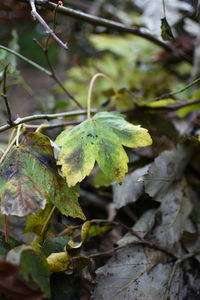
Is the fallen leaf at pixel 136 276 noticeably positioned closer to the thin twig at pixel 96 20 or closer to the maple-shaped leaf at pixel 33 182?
the maple-shaped leaf at pixel 33 182

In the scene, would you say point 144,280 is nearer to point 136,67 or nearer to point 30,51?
point 136,67

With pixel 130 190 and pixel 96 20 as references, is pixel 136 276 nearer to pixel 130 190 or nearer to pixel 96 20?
pixel 130 190

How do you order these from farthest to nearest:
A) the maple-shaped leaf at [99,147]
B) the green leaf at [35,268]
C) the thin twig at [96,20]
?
the thin twig at [96,20], the maple-shaped leaf at [99,147], the green leaf at [35,268]

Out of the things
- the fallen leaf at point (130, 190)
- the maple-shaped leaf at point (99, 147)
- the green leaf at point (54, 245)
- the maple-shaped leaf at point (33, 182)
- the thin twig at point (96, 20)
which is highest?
the thin twig at point (96, 20)

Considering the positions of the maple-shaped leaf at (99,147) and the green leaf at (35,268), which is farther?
the maple-shaped leaf at (99,147)

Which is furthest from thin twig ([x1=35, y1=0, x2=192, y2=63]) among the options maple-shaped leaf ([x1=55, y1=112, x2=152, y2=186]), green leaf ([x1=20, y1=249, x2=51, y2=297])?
green leaf ([x1=20, y1=249, x2=51, y2=297])

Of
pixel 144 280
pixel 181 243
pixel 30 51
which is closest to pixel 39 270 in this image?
pixel 144 280

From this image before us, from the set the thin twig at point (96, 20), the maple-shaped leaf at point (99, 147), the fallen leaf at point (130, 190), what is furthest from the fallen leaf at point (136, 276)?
the thin twig at point (96, 20)

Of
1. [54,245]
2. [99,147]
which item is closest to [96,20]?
[99,147]
